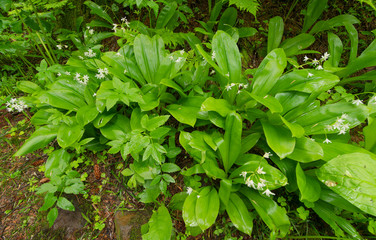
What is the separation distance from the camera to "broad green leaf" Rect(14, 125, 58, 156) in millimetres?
2049

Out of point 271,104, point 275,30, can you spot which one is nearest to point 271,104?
point 271,104

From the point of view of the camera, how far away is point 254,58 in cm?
327

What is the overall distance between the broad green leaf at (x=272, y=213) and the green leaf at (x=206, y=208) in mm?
358

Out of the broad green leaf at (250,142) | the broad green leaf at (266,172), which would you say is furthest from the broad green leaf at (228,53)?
the broad green leaf at (266,172)

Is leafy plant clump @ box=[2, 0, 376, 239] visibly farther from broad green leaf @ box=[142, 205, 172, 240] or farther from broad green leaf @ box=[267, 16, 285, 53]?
broad green leaf @ box=[267, 16, 285, 53]

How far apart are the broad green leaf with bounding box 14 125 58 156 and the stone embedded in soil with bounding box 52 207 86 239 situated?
2.32 feet

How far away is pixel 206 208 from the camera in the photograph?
5.76ft

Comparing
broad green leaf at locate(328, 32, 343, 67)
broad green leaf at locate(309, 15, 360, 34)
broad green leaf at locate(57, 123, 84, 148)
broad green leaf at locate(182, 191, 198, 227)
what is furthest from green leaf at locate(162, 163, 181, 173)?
broad green leaf at locate(309, 15, 360, 34)

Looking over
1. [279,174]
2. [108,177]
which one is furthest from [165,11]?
[279,174]

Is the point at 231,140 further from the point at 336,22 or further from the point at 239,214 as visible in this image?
the point at 336,22

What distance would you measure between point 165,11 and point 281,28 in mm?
1766

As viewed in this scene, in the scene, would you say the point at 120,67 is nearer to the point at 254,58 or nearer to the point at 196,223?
the point at 196,223

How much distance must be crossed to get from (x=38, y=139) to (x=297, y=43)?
144 inches

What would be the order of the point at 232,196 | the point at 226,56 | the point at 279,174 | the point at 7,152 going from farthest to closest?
the point at 7,152 < the point at 226,56 < the point at 232,196 < the point at 279,174
